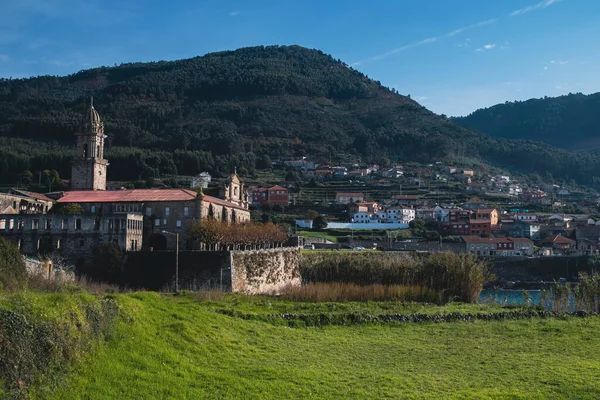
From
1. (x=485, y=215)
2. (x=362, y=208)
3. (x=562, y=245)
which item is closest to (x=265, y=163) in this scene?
(x=362, y=208)

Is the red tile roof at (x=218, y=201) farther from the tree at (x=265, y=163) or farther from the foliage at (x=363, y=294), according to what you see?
the tree at (x=265, y=163)

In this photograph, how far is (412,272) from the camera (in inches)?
1753

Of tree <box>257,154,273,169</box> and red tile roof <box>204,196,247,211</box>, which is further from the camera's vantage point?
tree <box>257,154,273,169</box>

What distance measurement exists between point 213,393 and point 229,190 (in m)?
56.7

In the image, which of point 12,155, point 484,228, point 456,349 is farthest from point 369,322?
point 12,155

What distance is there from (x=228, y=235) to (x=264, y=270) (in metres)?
5.13

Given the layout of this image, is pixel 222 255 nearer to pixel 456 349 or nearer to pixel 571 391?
pixel 456 349

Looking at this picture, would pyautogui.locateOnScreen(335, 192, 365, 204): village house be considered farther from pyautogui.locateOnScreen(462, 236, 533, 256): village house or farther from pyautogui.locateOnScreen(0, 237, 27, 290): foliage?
pyautogui.locateOnScreen(0, 237, 27, 290): foliage

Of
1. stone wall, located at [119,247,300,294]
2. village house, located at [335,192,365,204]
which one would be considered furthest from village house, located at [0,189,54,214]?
village house, located at [335,192,365,204]

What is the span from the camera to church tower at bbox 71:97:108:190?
6850 centimetres

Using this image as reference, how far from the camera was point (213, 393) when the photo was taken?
48.9 ft

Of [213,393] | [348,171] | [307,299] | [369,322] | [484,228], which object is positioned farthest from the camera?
[348,171]

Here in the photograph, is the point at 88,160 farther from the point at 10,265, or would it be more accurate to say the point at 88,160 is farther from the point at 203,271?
the point at 10,265

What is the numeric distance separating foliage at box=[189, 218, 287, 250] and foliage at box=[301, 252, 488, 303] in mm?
4337
